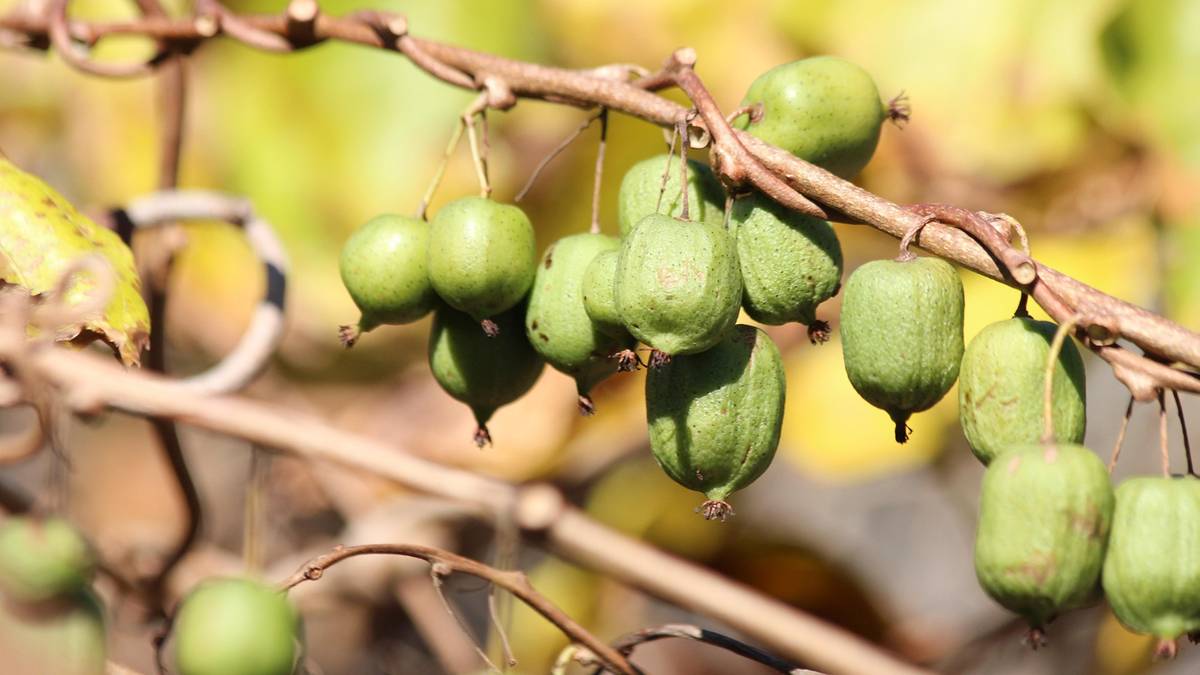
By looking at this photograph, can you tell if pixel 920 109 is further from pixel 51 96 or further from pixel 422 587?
pixel 51 96

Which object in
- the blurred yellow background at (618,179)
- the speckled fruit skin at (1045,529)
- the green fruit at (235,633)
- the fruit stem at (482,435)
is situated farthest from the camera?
the blurred yellow background at (618,179)

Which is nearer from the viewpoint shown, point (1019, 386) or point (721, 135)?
point (1019, 386)

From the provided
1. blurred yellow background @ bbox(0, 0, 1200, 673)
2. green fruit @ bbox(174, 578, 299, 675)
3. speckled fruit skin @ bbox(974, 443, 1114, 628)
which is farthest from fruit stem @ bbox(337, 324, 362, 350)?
blurred yellow background @ bbox(0, 0, 1200, 673)

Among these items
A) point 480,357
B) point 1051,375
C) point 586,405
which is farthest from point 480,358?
point 1051,375

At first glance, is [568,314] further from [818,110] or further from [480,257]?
[818,110]

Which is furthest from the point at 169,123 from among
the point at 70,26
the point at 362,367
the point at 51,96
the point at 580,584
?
the point at 580,584

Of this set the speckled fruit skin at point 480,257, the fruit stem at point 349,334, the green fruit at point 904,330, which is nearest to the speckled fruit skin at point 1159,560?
the green fruit at point 904,330

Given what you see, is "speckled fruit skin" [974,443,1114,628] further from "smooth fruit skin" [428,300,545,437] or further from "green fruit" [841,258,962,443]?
"smooth fruit skin" [428,300,545,437]

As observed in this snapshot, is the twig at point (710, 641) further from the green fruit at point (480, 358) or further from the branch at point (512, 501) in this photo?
the branch at point (512, 501)
